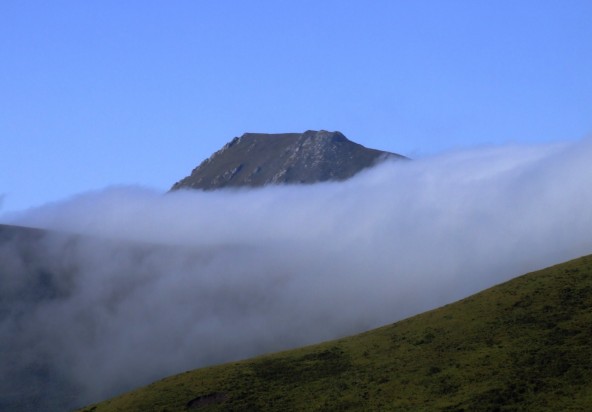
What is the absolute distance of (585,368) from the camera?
12644 cm

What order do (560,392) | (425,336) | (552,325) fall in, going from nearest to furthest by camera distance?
(560,392) → (552,325) → (425,336)

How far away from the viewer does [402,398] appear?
135250 millimetres

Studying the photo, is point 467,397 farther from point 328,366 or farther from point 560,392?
point 328,366

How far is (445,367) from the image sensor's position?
5605 inches

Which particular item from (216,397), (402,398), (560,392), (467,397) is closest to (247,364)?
(216,397)

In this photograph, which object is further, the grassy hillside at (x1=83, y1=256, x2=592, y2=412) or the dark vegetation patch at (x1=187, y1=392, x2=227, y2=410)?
Result: the dark vegetation patch at (x1=187, y1=392, x2=227, y2=410)

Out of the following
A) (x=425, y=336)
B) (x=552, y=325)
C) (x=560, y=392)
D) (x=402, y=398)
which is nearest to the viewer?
(x=560, y=392)

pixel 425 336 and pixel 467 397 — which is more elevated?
pixel 425 336

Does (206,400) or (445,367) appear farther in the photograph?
(206,400)

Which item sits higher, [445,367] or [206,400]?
[206,400]

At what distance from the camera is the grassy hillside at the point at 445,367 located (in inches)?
5037

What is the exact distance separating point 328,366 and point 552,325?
125 ft

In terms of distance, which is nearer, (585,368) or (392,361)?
(585,368)

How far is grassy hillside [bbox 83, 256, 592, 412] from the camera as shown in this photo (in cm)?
12794
